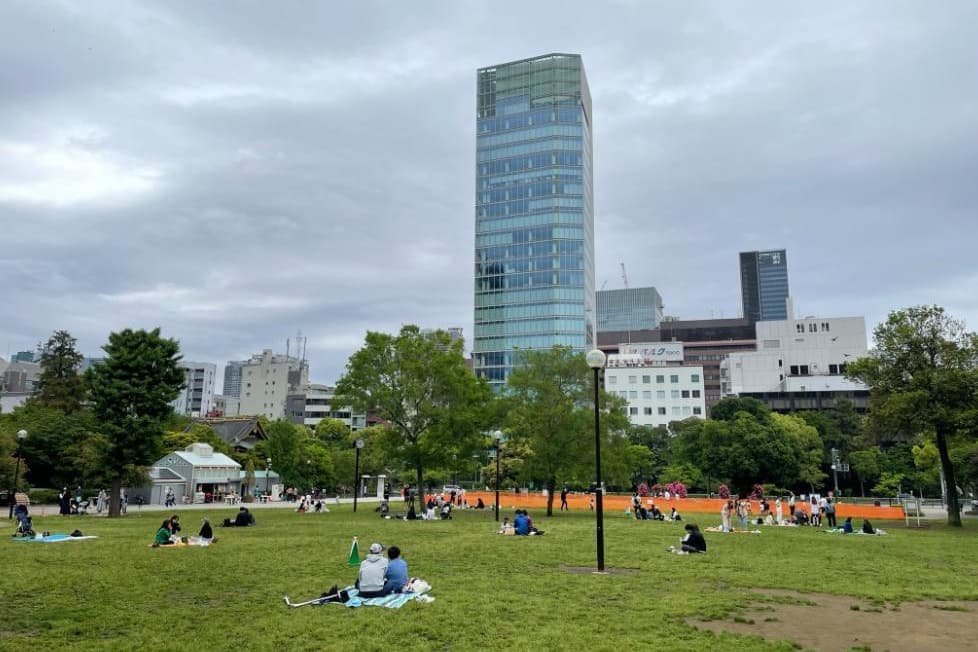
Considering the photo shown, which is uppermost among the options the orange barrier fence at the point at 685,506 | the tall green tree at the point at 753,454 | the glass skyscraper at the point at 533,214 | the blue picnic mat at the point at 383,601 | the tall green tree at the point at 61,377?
the glass skyscraper at the point at 533,214

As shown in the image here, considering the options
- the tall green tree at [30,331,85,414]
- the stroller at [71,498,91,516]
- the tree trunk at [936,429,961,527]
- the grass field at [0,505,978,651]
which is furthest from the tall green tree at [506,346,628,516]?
the tall green tree at [30,331,85,414]

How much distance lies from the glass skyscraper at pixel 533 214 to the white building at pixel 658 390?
11.2m

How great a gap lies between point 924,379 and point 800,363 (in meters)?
107

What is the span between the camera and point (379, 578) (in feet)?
43.8

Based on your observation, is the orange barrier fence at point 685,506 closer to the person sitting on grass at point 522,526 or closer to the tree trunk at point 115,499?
the person sitting on grass at point 522,526

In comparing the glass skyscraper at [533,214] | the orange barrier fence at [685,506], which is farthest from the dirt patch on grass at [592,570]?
the glass skyscraper at [533,214]

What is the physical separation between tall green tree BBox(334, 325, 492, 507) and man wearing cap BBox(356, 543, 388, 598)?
98.1 feet

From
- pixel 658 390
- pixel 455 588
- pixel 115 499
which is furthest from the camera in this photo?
pixel 658 390

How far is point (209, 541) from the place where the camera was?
79.1 ft

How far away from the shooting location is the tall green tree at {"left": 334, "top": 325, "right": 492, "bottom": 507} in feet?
144

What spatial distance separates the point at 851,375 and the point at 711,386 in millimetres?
146523

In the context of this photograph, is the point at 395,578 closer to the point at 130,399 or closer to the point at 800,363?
the point at 130,399

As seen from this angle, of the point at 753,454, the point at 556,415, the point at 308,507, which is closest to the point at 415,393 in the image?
the point at 556,415

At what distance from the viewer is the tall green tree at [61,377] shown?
73875 millimetres
